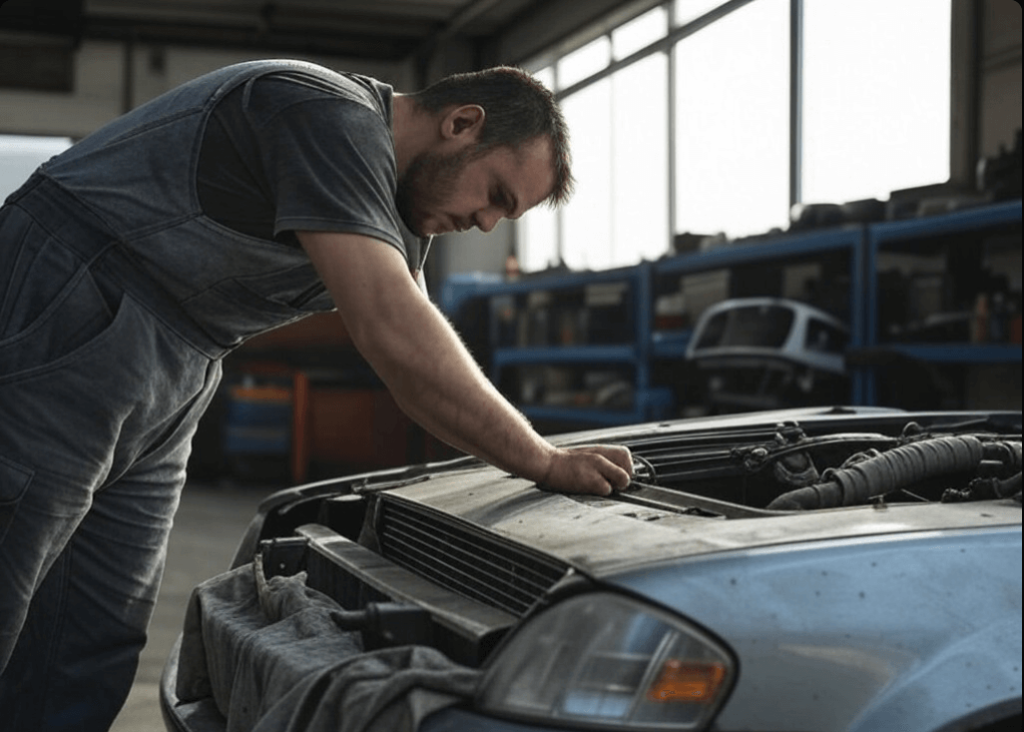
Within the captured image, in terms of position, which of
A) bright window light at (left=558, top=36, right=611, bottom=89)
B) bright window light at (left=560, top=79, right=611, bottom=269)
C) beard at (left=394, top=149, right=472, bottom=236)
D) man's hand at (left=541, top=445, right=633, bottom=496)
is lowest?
man's hand at (left=541, top=445, right=633, bottom=496)

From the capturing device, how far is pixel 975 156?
6.36 meters

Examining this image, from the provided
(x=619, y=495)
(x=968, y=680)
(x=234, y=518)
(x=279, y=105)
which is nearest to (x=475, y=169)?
(x=279, y=105)

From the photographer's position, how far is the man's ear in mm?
1642

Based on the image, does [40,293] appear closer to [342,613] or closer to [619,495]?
[342,613]

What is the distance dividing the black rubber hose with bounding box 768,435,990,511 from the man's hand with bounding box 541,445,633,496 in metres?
0.20

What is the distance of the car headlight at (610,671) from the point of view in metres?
1.06

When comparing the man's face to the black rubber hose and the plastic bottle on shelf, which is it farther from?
the plastic bottle on shelf

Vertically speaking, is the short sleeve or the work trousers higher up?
the short sleeve

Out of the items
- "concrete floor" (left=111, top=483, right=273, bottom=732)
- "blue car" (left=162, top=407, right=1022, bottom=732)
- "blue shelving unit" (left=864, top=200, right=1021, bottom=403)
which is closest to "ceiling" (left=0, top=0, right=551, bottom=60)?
"concrete floor" (left=111, top=483, right=273, bottom=732)

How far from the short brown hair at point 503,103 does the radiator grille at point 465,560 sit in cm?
54

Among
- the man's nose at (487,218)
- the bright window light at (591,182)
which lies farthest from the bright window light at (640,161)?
the man's nose at (487,218)

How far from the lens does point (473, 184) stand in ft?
5.51

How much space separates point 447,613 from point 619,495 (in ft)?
1.15

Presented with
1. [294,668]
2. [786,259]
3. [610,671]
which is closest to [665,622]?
[610,671]
